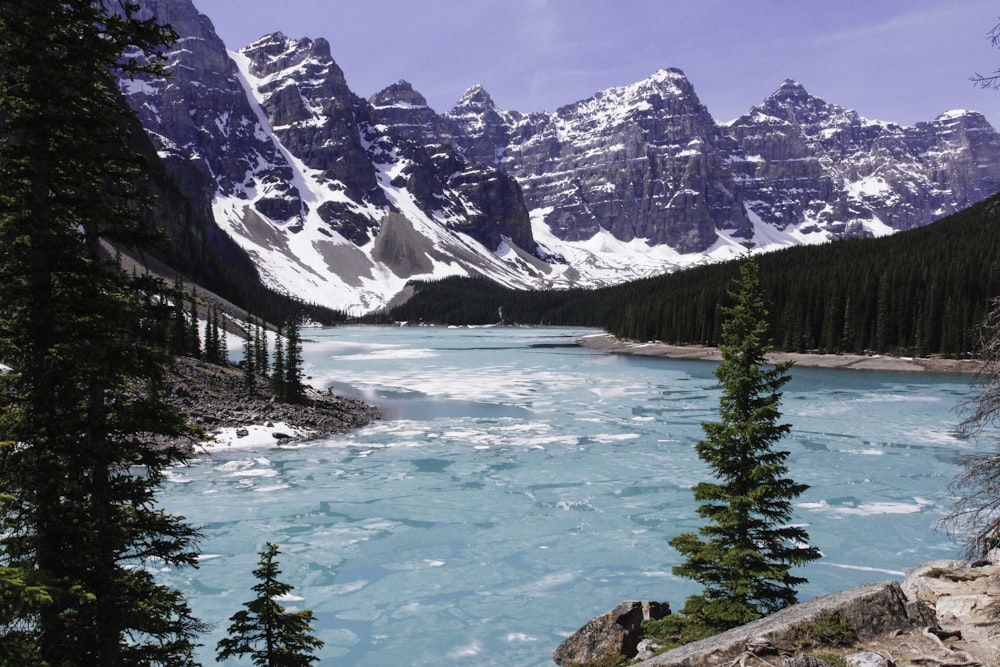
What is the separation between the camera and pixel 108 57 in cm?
833

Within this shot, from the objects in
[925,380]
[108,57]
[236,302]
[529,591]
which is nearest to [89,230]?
[108,57]

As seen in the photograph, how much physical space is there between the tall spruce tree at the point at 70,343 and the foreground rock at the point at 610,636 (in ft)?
25.1

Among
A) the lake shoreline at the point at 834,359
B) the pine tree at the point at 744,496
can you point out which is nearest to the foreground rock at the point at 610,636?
the pine tree at the point at 744,496

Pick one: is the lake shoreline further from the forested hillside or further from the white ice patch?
the white ice patch

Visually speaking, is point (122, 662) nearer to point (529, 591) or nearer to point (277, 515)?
point (529, 591)

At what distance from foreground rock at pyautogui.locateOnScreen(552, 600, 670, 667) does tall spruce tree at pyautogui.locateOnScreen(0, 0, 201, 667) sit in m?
7.65

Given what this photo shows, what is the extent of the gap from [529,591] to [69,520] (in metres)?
12.0

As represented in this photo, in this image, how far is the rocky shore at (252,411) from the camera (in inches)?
1372

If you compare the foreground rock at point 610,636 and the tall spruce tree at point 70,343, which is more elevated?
the tall spruce tree at point 70,343

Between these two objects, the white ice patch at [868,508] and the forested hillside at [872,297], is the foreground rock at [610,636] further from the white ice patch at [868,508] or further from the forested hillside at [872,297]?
the forested hillside at [872,297]

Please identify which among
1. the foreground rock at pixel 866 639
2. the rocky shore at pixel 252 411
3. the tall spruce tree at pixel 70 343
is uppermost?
the tall spruce tree at pixel 70 343

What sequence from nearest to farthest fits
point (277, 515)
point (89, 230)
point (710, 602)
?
point (89, 230) < point (710, 602) < point (277, 515)

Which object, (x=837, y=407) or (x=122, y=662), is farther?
(x=837, y=407)

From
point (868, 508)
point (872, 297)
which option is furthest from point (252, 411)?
point (872, 297)
